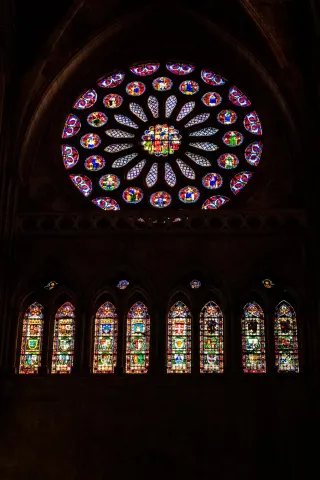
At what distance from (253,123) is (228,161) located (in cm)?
98

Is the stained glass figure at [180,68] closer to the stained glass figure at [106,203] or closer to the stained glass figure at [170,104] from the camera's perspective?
the stained glass figure at [170,104]

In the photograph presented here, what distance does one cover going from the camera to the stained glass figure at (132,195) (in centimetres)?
1822

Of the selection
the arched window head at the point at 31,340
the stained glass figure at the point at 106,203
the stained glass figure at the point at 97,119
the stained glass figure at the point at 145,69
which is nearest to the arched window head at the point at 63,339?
the arched window head at the point at 31,340

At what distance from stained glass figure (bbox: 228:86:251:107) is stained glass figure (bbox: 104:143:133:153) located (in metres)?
2.25

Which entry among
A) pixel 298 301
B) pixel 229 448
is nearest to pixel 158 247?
pixel 298 301

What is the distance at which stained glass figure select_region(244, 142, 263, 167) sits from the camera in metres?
18.3

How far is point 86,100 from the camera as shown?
63.5 feet

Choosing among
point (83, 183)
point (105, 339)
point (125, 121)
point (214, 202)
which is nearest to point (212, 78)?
point (125, 121)

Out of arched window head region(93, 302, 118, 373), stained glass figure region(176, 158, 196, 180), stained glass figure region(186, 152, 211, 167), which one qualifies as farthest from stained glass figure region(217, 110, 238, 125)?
arched window head region(93, 302, 118, 373)

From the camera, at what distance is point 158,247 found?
682 inches

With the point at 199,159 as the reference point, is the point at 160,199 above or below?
below

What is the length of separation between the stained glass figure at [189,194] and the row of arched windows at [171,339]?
2123 mm

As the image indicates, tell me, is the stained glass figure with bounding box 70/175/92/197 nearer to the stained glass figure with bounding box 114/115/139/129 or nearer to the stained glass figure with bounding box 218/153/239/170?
the stained glass figure with bounding box 114/115/139/129

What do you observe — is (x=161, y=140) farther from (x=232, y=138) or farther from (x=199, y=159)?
(x=232, y=138)
